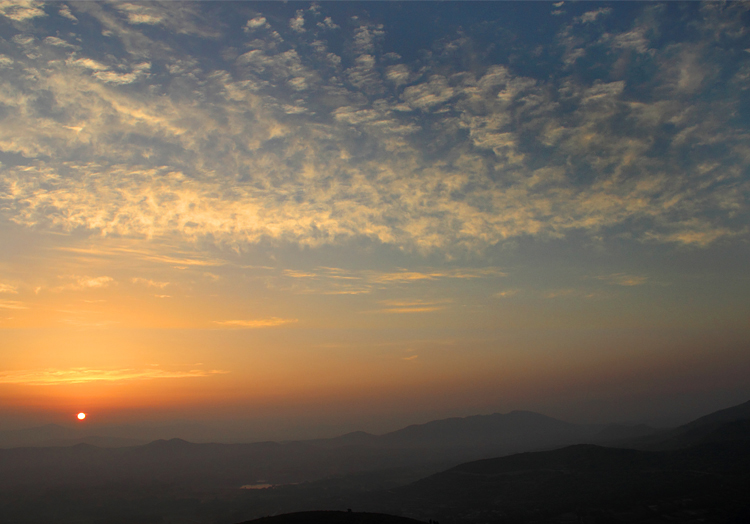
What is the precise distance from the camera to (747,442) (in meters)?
196

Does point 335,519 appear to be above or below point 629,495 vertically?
above

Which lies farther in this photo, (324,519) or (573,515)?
(573,515)

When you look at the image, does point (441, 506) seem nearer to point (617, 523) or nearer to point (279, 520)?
point (617, 523)

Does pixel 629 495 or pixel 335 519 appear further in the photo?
pixel 629 495

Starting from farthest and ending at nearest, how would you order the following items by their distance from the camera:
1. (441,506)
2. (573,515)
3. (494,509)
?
(441,506) < (494,509) < (573,515)

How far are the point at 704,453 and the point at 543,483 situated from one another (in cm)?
7600

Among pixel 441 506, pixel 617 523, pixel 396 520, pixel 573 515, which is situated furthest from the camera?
pixel 441 506

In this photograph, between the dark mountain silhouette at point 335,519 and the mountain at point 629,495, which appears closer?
the dark mountain silhouette at point 335,519

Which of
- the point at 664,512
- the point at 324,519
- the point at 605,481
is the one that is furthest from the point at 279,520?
the point at 605,481

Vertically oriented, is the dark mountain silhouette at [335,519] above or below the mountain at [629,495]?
above

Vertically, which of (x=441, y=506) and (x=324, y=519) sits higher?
(x=324, y=519)

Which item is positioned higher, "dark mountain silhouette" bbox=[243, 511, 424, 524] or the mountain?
"dark mountain silhouette" bbox=[243, 511, 424, 524]

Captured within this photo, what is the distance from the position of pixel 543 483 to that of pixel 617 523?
200 ft

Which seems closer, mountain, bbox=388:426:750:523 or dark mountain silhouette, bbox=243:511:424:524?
dark mountain silhouette, bbox=243:511:424:524
